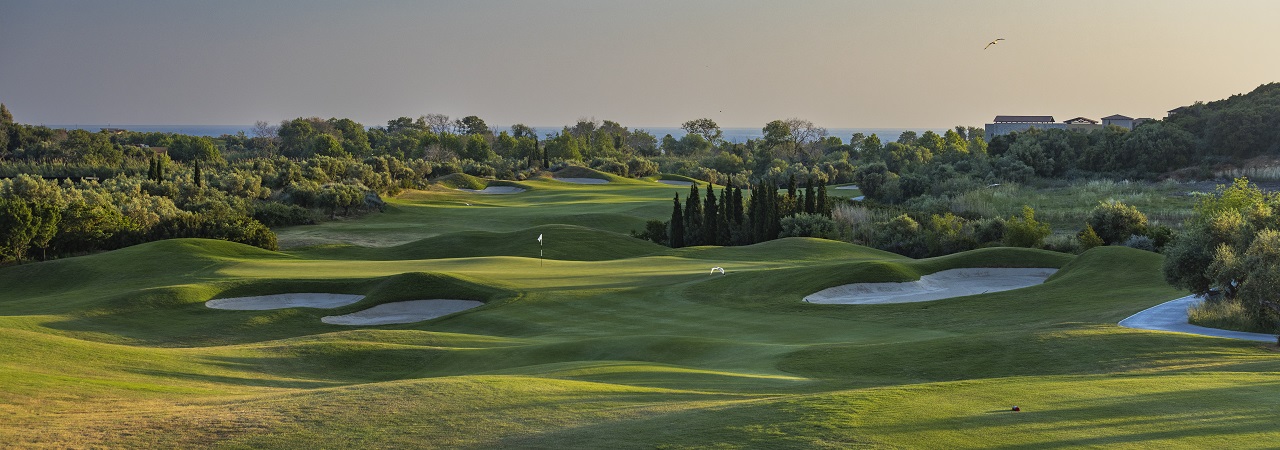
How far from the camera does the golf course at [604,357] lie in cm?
1065

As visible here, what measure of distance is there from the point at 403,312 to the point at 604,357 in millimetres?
11904

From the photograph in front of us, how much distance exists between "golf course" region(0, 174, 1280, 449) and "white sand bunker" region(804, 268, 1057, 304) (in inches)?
16.2

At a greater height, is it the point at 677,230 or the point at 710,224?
the point at 710,224

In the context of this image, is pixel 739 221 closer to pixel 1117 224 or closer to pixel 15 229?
pixel 1117 224

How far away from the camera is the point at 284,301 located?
1257 inches

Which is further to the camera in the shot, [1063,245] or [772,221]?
[772,221]

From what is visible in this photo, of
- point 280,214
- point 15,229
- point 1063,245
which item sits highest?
point 15,229

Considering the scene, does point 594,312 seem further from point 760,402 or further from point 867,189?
point 867,189

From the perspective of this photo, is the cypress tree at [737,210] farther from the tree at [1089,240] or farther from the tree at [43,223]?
the tree at [43,223]

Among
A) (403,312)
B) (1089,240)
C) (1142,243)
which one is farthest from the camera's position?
(1089,240)

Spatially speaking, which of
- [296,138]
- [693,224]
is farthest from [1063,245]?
[296,138]

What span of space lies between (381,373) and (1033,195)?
237ft

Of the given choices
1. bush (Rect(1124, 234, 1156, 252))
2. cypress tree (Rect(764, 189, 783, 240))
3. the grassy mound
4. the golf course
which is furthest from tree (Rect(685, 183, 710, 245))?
bush (Rect(1124, 234, 1156, 252))

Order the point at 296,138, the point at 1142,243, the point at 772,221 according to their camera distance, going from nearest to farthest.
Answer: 1. the point at 1142,243
2. the point at 772,221
3. the point at 296,138
